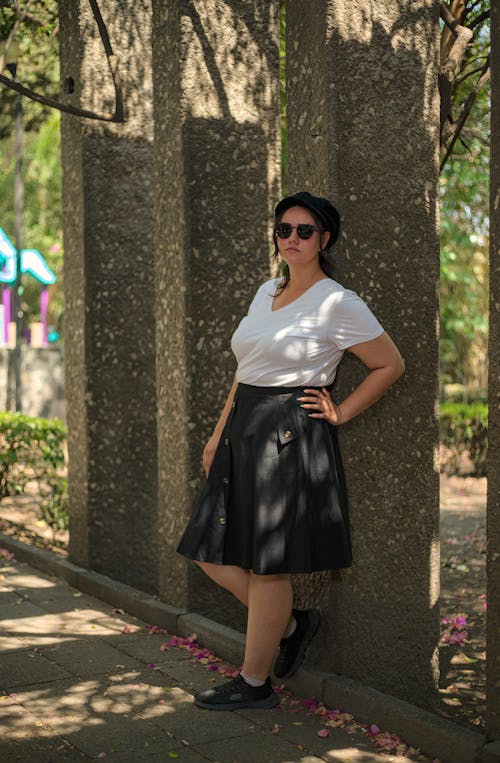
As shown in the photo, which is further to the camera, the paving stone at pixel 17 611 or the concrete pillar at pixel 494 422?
the paving stone at pixel 17 611

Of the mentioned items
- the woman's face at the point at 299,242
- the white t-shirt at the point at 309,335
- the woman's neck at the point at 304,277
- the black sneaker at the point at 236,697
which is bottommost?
the black sneaker at the point at 236,697

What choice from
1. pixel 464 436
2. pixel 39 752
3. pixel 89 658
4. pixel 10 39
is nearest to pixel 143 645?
pixel 89 658

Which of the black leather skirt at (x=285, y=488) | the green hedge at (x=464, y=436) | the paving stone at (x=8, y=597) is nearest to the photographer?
the black leather skirt at (x=285, y=488)

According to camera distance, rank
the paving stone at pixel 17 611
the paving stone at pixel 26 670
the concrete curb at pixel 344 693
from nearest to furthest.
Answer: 1. the concrete curb at pixel 344 693
2. the paving stone at pixel 26 670
3. the paving stone at pixel 17 611

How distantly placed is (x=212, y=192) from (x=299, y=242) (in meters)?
1.36

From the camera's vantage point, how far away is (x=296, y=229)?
4109 millimetres

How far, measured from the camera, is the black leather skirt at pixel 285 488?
4051mm

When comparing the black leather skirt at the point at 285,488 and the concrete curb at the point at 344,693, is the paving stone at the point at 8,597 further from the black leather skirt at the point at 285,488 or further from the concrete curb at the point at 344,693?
the black leather skirt at the point at 285,488

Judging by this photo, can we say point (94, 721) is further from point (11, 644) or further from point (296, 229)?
point (296, 229)

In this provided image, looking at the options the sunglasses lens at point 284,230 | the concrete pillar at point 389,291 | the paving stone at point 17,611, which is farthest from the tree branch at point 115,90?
the paving stone at point 17,611

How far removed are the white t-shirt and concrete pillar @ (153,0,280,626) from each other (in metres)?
1.24

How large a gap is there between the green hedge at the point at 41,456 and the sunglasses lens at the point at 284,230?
Result: 512 cm

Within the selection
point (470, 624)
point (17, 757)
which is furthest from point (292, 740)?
point (470, 624)

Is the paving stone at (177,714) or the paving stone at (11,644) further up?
the paving stone at (177,714)
